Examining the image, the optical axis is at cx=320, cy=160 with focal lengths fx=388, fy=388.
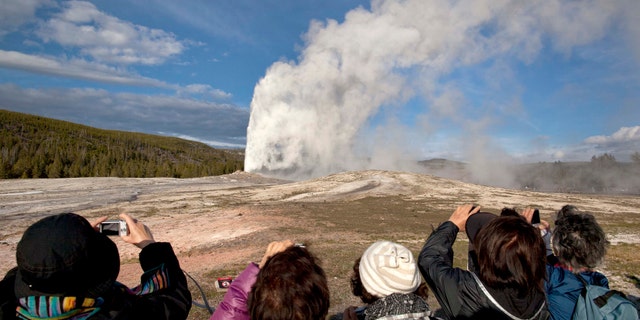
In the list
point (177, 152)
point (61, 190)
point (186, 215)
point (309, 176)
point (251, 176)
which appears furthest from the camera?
point (177, 152)

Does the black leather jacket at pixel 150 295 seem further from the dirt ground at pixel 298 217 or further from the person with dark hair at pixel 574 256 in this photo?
the dirt ground at pixel 298 217

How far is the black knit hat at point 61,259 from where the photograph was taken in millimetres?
1510

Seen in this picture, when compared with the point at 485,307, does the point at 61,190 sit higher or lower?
lower

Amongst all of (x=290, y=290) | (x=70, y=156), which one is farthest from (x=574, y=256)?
(x=70, y=156)

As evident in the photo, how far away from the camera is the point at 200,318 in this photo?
19.2ft

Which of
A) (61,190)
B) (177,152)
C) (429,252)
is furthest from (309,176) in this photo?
(177,152)

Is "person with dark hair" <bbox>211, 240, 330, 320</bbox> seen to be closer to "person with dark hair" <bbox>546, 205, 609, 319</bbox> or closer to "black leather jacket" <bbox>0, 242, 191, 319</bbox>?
"black leather jacket" <bbox>0, 242, 191, 319</bbox>

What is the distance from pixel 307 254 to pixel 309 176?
171 feet

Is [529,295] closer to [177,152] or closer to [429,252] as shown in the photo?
[429,252]

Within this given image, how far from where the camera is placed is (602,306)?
94.7 inches

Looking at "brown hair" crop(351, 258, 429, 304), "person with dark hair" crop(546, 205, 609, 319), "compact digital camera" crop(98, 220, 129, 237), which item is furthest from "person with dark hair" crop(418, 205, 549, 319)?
"compact digital camera" crop(98, 220, 129, 237)

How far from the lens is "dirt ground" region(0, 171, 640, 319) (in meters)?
9.71

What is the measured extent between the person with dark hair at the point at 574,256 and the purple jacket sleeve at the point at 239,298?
79.9 inches

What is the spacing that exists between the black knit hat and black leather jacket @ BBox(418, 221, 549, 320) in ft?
5.63
